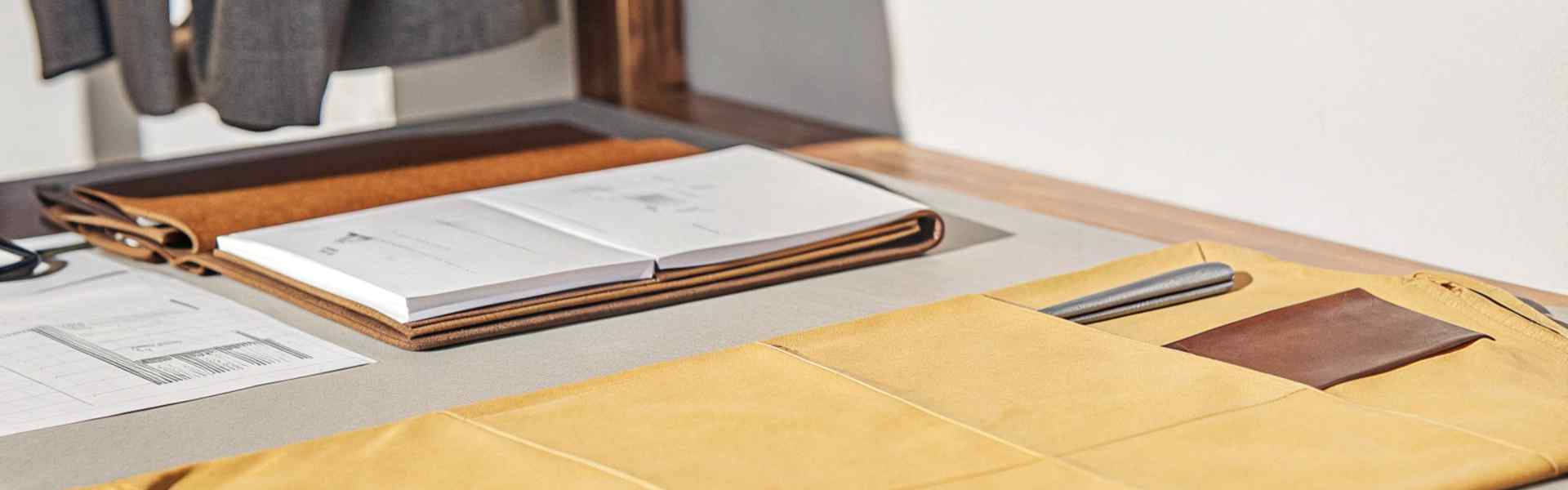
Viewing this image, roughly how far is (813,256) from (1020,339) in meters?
0.28

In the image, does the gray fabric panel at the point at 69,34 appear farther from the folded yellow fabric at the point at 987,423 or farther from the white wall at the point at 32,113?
the folded yellow fabric at the point at 987,423

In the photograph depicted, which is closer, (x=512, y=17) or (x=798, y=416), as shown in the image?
(x=798, y=416)

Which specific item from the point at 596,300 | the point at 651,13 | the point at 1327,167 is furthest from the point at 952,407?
the point at 651,13

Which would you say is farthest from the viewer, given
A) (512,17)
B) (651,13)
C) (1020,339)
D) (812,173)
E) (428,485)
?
(651,13)

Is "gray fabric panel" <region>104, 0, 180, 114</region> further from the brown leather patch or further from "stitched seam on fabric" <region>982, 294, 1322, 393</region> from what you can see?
the brown leather patch

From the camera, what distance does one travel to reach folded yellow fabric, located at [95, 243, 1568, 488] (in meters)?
0.79

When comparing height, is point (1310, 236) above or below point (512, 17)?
below

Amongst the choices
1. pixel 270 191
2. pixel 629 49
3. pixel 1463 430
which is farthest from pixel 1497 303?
pixel 629 49

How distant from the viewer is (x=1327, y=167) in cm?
151

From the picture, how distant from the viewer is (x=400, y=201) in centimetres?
→ 142

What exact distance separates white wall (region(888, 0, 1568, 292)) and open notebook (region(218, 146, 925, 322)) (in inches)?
16.3

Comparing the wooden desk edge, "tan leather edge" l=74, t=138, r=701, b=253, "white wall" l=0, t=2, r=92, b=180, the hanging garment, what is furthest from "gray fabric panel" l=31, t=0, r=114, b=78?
the wooden desk edge

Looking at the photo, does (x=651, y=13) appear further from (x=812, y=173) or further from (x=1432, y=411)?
(x=1432, y=411)

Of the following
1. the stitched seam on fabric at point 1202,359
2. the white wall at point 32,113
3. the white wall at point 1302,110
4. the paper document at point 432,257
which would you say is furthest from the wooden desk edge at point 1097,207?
the white wall at point 32,113
